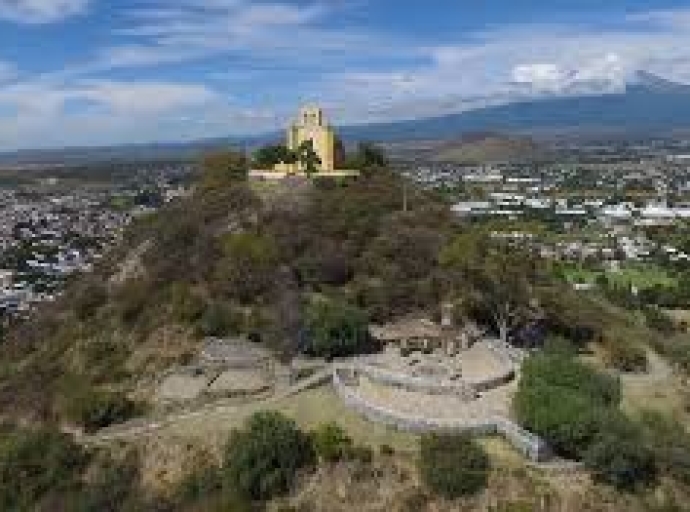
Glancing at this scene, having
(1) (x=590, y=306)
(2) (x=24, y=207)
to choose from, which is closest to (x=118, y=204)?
(2) (x=24, y=207)

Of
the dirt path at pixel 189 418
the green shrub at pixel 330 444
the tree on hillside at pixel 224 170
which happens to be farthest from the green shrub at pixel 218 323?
the tree on hillside at pixel 224 170

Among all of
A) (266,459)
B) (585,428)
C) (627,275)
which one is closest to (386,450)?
(266,459)

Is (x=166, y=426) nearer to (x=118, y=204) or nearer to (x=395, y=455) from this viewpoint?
(x=395, y=455)

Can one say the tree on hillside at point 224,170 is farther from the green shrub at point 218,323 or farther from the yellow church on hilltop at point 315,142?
the green shrub at point 218,323

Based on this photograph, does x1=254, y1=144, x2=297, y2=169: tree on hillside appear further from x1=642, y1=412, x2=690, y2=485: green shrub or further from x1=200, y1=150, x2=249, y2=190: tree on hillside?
x1=642, y1=412, x2=690, y2=485: green shrub

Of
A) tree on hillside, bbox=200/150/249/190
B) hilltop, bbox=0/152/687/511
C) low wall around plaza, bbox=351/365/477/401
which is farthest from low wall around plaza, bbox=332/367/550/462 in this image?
tree on hillside, bbox=200/150/249/190

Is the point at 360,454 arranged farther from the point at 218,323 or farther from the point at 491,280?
the point at 491,280
